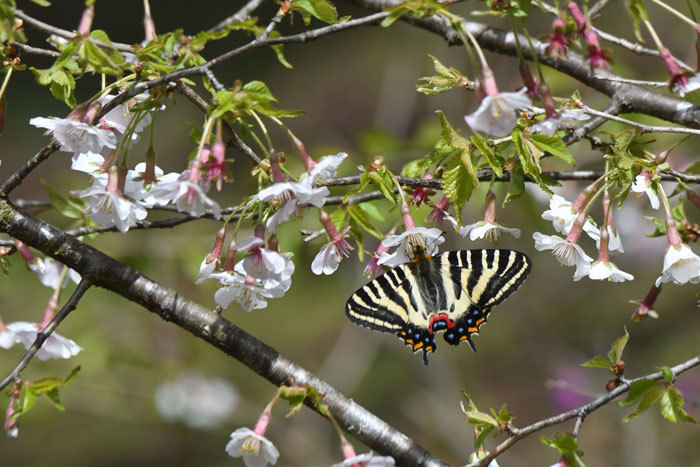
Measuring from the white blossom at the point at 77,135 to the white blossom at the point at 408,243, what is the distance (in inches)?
22.2

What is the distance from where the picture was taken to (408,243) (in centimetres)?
129

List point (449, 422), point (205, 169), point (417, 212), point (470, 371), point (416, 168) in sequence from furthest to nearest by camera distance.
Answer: point (470, 371)
point (449, 422)
point (417, 212)
point (416, 168)
point (205, 169)

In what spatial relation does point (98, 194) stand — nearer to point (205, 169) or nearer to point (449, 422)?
point (205, 169)

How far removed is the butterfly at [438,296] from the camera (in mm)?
1487

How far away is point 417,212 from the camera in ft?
5.84

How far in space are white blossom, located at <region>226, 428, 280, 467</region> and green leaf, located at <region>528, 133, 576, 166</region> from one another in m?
0.73

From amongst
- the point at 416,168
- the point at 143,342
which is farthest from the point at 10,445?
the point at 416,168

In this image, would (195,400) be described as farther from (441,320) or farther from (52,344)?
(441,320)

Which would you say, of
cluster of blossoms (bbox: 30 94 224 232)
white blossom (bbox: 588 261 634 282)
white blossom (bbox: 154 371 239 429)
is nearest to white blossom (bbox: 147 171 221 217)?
cluster of blossoms (bbox: 30 94 224 232)

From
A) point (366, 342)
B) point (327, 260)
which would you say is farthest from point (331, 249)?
point (366, 342)

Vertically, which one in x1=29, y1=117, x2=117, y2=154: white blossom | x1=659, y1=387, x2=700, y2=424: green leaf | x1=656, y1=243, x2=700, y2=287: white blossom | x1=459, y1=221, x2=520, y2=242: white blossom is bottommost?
x1=659, y1=387, x2=700, y2=424: green leaf

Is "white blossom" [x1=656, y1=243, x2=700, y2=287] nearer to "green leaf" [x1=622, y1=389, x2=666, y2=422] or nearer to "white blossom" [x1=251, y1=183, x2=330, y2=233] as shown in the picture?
"green leaf" [x1=622, y1=389, x2=666, y2=422]

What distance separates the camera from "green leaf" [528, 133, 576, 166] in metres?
1.12

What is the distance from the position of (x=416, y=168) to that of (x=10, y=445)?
16.5 feet
